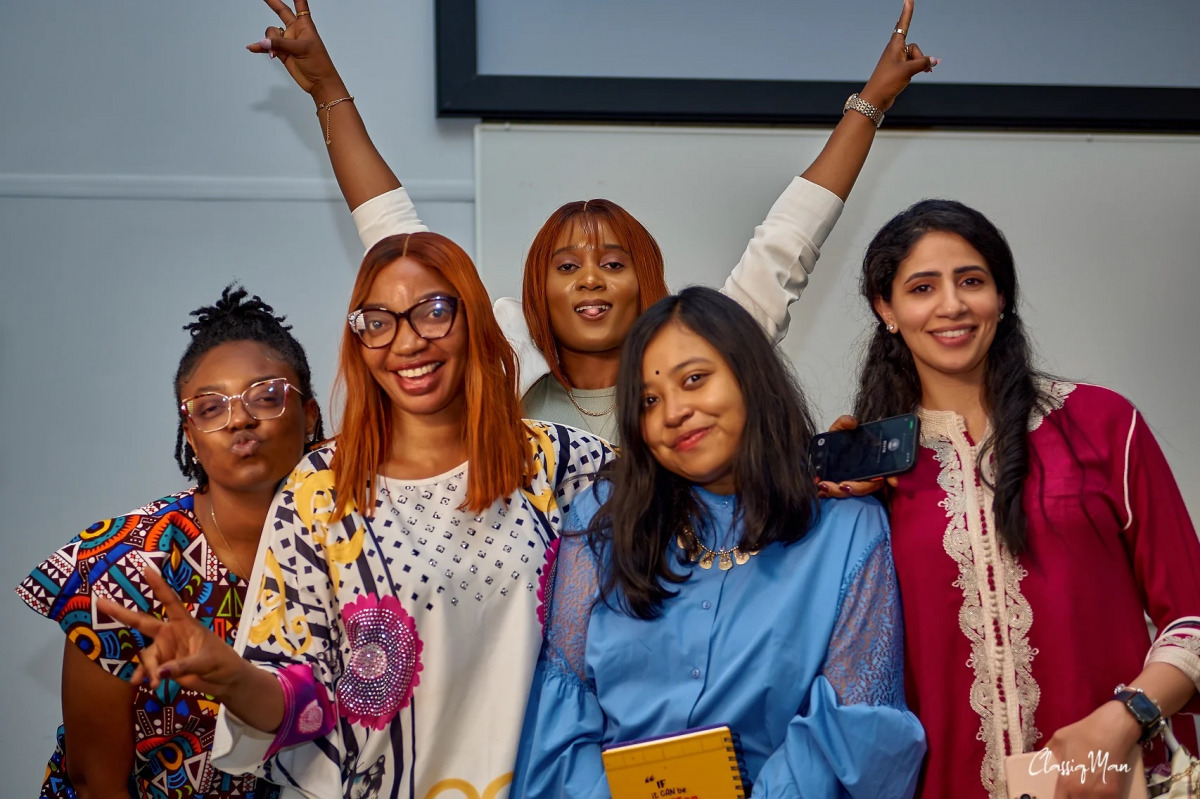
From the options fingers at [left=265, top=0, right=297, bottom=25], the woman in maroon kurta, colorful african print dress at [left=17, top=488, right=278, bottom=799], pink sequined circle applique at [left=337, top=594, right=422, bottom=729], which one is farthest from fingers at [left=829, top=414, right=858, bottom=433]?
fingers at [left=265, top=0, right=297, bottom=25]

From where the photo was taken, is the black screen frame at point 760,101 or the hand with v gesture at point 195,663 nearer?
the hand with v gesture at point 195,663

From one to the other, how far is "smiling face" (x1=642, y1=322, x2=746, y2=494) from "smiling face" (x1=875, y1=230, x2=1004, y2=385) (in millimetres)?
403

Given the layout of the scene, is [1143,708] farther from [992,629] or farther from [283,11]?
Answer: [283,11]

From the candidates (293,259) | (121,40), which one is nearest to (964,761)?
(293,259)

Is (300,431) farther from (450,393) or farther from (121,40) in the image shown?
(121,40)

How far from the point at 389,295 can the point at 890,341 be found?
94cm

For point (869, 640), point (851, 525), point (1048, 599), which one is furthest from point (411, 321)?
point (1048, 599)

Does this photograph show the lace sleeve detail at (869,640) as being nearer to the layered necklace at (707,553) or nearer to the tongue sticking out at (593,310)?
the layered necklace at (707,553)

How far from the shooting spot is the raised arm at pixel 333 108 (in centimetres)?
275

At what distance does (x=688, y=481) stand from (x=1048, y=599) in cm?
61

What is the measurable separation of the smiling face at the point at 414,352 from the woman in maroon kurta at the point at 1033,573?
0.80 meters

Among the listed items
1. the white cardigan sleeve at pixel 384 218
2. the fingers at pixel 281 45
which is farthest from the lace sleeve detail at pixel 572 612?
the fingers at pixel 281 45

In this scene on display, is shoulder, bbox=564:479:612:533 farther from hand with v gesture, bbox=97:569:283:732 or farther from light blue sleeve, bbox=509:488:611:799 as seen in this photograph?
hand with v gesture, bbox=97:569:283:732

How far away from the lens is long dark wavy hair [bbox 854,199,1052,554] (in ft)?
6.38
